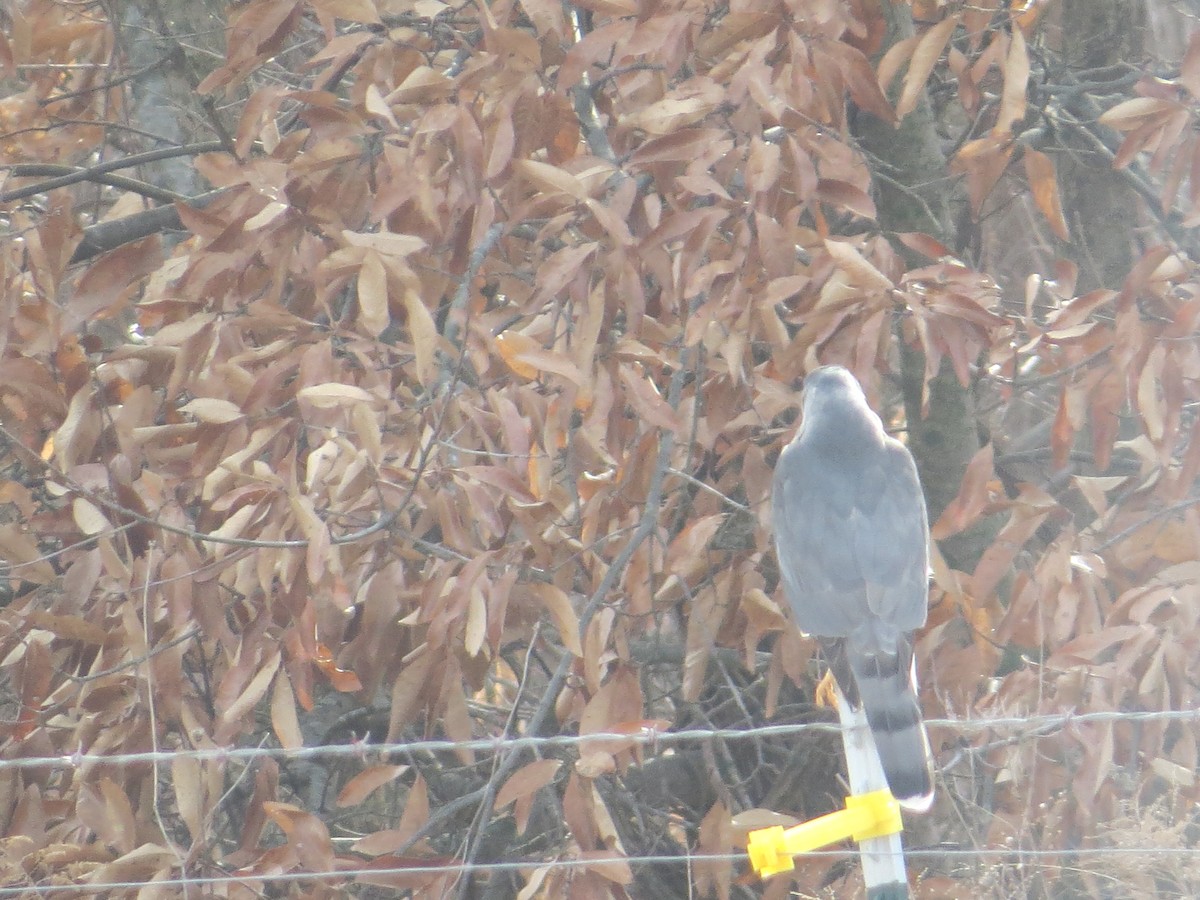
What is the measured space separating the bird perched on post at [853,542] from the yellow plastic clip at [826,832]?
1.30 ft

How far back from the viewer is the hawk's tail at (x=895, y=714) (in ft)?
8.38

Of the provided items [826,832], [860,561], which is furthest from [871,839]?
[860,561]

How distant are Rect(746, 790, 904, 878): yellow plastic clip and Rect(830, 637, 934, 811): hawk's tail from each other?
0.51 ft

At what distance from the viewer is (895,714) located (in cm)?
270

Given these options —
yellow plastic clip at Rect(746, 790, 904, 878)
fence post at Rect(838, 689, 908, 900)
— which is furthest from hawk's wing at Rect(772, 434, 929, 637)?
yellow plastic clip at Rect(746, 790, 904, 878)

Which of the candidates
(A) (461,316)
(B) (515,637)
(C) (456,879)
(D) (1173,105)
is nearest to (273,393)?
(A) (461,316)

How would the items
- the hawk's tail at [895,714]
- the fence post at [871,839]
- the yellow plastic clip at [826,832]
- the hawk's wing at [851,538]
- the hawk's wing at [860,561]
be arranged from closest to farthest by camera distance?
the yellow plastic clip at [826,832] < the fence post at [871,839] < the hawk's tail at [895,714] < the hawk's wing at [860,561] < the hawk's wing at [851,538]

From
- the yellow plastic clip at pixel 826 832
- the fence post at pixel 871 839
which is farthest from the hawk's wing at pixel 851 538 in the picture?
the yellow plastic clip at pixel 826 832

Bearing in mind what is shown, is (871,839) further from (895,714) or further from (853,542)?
(853,542)

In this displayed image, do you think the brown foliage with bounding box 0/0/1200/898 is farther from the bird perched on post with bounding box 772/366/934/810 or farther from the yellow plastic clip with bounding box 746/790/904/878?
the yellow plastic clip with bounding box 746/790/904/878

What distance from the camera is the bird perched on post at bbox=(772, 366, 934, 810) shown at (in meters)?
3.00

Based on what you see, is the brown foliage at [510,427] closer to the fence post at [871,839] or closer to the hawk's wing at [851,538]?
the hawk's wing at [851,538]

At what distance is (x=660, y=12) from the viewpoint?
116 inches

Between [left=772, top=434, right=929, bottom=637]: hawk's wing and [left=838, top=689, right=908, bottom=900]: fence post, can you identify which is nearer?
[left=838, top=689, right=908, bottom=900]: fence post
